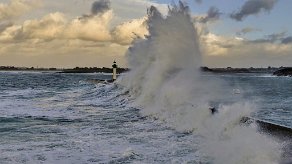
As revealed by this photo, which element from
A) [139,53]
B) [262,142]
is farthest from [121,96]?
[262,142]

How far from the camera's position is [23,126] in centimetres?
1270

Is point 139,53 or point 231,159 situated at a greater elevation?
point 139,53

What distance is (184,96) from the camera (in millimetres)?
16688

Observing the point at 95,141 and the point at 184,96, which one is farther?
the point at 184,96

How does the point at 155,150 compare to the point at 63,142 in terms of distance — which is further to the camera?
the point at 63,142

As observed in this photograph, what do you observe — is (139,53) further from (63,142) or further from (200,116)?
(63,142)

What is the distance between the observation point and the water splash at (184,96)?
314 inches

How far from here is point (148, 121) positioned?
13.5m

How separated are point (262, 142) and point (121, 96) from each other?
16667 mm

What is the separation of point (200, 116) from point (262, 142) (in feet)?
13.0

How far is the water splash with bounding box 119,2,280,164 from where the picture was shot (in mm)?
7988

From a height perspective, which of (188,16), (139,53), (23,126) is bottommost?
(23,126)

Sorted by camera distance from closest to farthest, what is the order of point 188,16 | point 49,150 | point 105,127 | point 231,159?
point 231,159 < point 49,150 < point 105,127 < point 188,16

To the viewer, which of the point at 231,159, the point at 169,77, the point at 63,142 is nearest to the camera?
the point at 231,159
